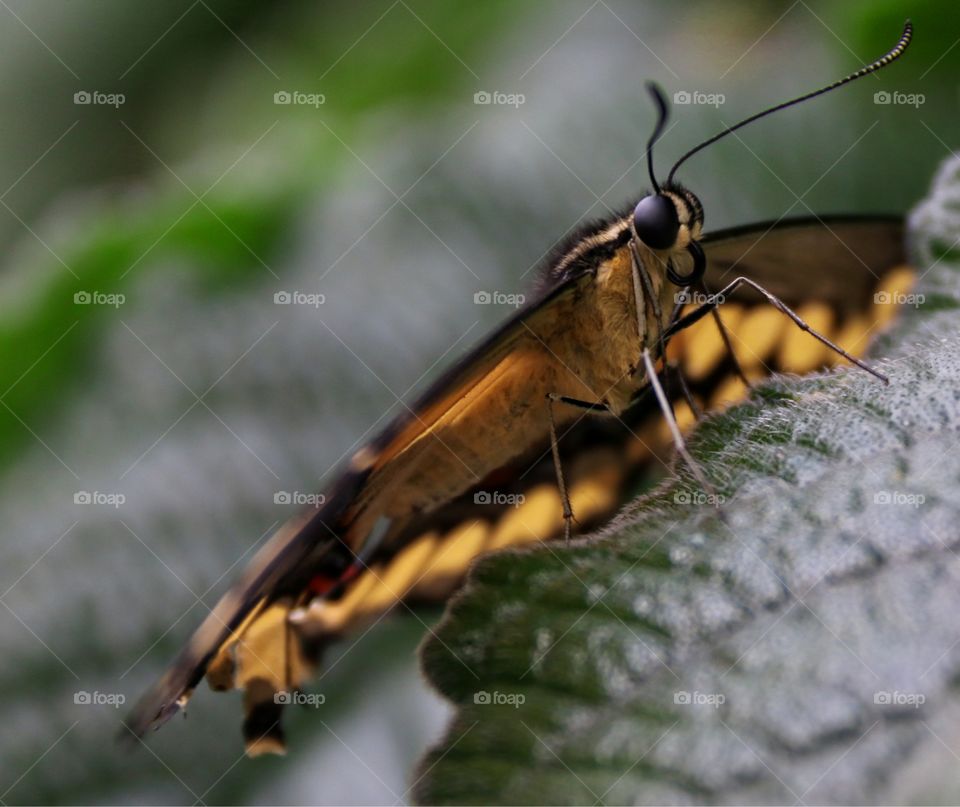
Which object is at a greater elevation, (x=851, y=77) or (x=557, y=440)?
(x=851, y=77)

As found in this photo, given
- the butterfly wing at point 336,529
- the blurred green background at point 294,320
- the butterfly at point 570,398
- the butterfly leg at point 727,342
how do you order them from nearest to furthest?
the butterfly wing at point 336,529 → the butterfly at point 570,398 → the butterfly leg at point 727,342 → the blurred green background at point 294,320

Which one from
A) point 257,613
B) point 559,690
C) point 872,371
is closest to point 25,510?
point 257,613

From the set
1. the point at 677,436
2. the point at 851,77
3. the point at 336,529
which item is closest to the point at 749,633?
the point at 677,436

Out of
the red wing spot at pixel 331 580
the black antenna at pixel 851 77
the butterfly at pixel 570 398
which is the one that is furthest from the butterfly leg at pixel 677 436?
the red wing spot at pixel 331 580

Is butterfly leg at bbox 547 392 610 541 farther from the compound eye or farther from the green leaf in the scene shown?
the green leaf

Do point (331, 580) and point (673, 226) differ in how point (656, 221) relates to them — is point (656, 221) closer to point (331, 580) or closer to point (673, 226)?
point (673, 226)

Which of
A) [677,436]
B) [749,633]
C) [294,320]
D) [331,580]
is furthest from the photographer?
[294,320]

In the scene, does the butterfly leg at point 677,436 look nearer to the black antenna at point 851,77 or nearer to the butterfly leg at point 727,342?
the butterfly leg at point 727,342
